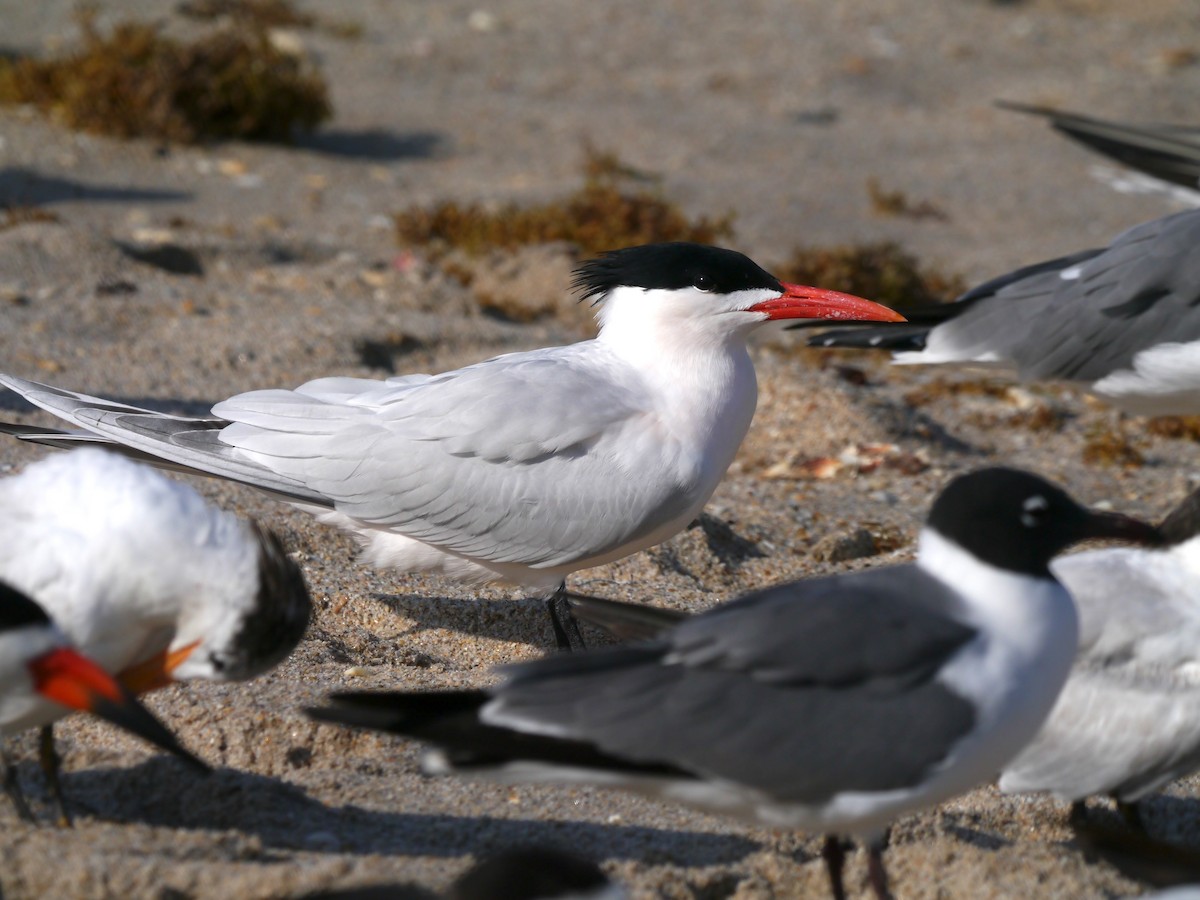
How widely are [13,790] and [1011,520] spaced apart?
212 centimetres

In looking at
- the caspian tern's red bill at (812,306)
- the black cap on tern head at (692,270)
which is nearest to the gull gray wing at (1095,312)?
the caspian tern's red bill at (812,306)

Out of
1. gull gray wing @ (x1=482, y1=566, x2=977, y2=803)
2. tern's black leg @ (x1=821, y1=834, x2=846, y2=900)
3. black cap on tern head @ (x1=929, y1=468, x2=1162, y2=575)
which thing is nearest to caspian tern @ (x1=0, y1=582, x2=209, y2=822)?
gull gray wing @ (x1=482, y1=566, x2=977, y2=803)

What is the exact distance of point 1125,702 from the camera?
11.0 feet

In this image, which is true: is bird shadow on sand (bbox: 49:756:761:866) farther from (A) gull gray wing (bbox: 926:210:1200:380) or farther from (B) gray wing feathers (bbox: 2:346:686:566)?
(A) gull gray wing (bbox: 926:210:1200:380)

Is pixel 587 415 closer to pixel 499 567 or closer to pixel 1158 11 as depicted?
pixel 499 567

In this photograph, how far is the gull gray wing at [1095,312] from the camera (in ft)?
17.4

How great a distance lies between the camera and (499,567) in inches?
173

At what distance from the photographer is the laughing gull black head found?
2.73 m

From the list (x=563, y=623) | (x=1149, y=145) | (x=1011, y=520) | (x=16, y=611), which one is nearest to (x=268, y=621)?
(x=16, y=611)

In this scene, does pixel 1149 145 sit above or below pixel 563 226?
above

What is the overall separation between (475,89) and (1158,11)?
23.7ft

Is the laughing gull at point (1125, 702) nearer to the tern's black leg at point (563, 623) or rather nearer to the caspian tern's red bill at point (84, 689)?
the tern's black leg at point (563, 623)

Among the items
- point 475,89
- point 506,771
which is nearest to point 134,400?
point 506,771

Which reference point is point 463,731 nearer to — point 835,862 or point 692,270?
point 835,862
